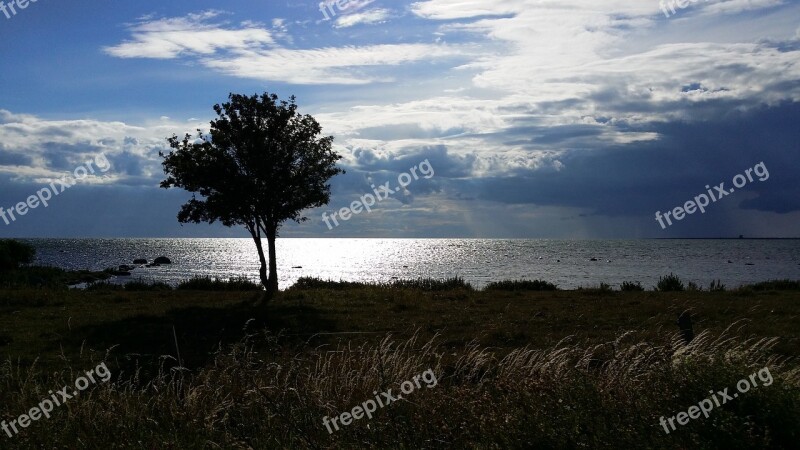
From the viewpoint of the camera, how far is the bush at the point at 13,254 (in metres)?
61.9

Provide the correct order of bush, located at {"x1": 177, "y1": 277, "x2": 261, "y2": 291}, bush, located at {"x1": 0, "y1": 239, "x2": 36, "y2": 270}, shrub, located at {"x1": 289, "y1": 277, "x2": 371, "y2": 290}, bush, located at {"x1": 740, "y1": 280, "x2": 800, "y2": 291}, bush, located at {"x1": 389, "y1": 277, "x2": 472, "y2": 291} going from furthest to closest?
bush, located at {"x1": 0, "y1": 239, "x2": 36, "y2": 270} < bush, located at {"x1": 177, "y1": 277, "x2": 261, "y2": 291} < shrub, located at {"x1": 289, "y1": 277, "x2": 371, "y2": 290} < bush, located at {"x1": 389, "y1": 277, "x2": 472, "y2": 291} < bush, located at {"x1": 740, "y1": 280, "x2": 800, "y2": 291}

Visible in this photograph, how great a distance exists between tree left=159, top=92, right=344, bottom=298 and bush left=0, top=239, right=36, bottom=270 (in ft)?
126

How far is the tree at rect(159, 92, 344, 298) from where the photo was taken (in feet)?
107

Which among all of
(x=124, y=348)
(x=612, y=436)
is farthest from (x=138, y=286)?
(x=612, y=436)

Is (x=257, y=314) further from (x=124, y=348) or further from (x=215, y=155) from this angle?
(x=215, y=155)

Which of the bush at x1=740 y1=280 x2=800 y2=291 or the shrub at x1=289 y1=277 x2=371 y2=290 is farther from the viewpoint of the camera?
the shrub at x1=289 y1=277 x2=371 y2=290

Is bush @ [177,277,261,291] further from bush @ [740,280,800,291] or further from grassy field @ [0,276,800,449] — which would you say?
bush @ [740,280,800,291]

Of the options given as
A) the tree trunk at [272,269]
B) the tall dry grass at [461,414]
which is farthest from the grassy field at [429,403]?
the tree trunk at [272,269]

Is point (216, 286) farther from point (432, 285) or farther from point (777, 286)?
point (777, 286)

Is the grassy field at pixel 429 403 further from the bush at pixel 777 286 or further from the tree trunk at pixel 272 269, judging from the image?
the bush at pixel 777 286

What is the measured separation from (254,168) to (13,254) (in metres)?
47.2

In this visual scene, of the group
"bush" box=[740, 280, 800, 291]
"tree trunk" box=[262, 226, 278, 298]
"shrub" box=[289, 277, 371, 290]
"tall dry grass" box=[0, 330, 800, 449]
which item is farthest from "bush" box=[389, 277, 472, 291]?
"tall dry grass" box=[0, 330, 800, 449]

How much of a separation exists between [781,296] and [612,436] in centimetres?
2545

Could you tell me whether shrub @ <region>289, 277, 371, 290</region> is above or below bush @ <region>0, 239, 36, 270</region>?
below
